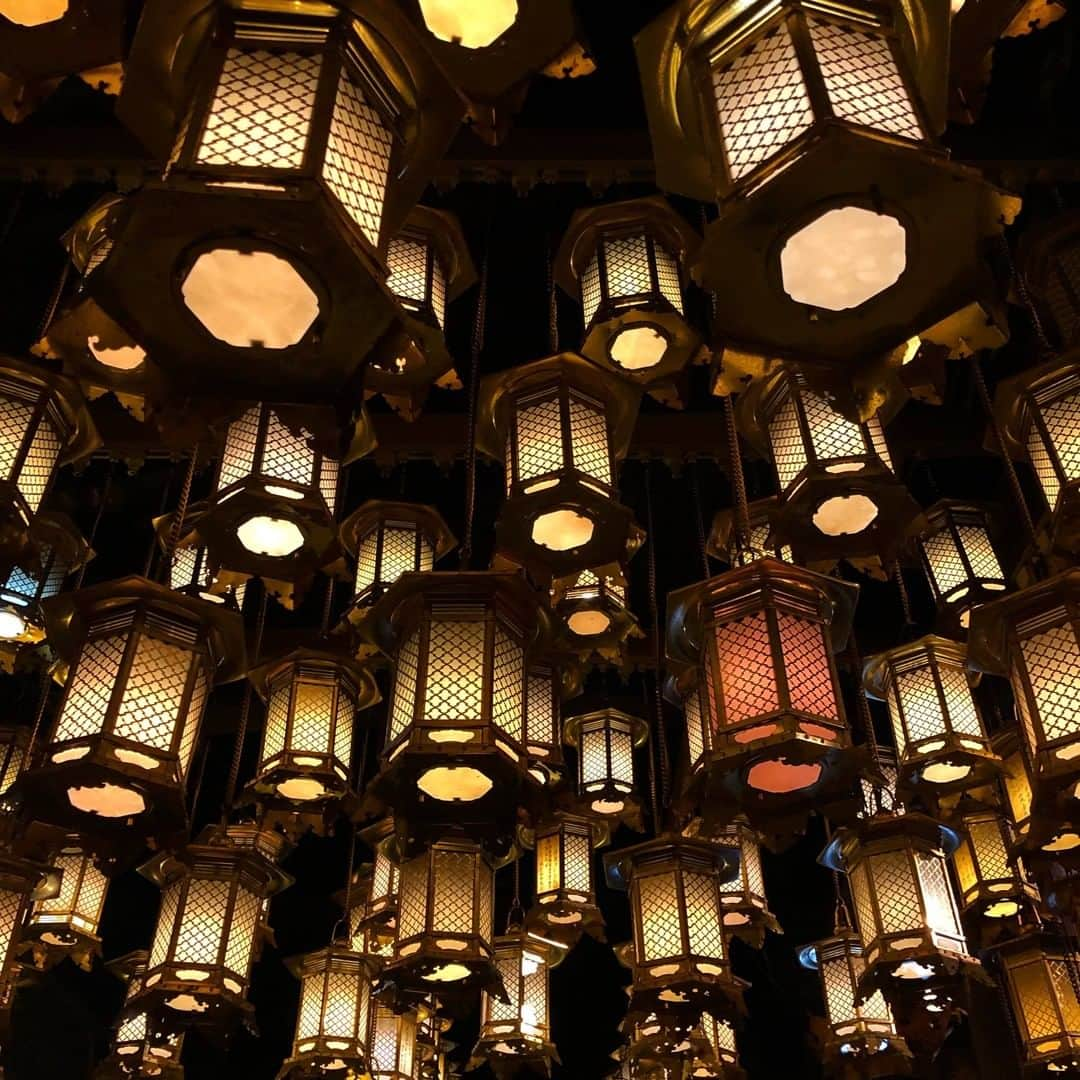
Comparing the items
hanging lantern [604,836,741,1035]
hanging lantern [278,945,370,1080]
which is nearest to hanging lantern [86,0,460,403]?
hanging lantern [604,836,741,1035]

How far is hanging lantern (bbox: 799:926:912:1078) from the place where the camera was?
6195 millimetres

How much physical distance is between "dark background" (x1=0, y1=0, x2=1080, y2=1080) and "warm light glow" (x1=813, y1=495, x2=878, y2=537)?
1.45 metres

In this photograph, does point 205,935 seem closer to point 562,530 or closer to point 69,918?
point 69,918

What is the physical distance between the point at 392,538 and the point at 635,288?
175 cm

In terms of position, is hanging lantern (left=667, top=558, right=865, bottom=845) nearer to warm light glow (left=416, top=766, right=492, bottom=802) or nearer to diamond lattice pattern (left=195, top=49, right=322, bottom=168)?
warm light glow (left=416, top=766, right=492, bottom=802)

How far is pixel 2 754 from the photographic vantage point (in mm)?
5688

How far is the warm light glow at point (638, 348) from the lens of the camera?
11.4ft

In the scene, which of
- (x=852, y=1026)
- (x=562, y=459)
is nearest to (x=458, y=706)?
(x=562, y=459)

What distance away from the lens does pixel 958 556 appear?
15.5 ft

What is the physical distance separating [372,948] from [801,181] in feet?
16.9

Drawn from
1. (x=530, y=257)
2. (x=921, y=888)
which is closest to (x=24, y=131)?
(x=530, y=257)

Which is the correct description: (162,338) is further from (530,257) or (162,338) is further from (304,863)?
(304,863)

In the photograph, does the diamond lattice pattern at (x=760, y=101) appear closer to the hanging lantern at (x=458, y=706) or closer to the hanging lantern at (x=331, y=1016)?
the hanging lantern at (x=458, y=706)

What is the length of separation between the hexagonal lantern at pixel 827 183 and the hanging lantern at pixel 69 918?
16.3ft
